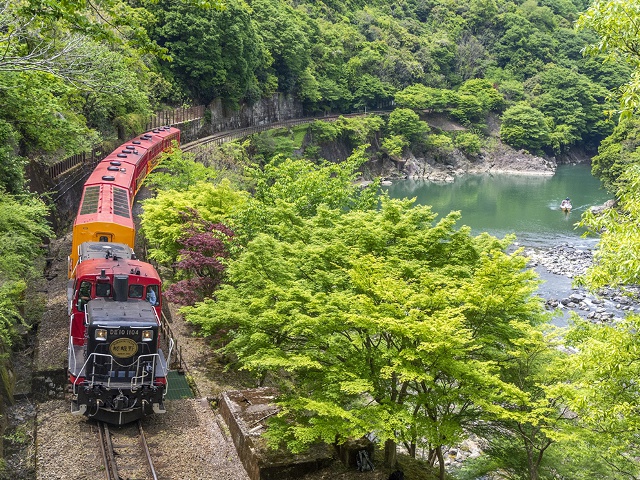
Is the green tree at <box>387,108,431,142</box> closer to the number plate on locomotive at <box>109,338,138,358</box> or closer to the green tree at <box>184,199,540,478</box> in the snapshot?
the green tree at <box>184,199,540,478</box>

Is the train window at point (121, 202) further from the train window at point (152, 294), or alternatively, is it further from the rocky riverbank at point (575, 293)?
the rocky riverbank at point (575, 293)

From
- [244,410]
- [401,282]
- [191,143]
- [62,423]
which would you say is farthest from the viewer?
[191,143]

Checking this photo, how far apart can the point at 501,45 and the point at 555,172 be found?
1379 inches

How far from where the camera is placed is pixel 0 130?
23609 mm

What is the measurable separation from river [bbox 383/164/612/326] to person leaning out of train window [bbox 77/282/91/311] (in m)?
30.3

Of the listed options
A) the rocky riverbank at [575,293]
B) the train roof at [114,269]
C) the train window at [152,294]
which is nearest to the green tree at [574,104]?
the rocky riverbank at [575,293]

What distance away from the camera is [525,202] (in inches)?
2876

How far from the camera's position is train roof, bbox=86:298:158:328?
618 inches

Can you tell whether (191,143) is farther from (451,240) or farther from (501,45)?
(501,45)

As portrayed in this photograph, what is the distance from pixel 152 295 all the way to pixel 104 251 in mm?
2752

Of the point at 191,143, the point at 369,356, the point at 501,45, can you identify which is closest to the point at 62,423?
the point at 369,356

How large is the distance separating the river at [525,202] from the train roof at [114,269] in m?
28.7

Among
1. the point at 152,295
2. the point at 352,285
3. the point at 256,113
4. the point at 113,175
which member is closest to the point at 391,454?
the point at 352,285

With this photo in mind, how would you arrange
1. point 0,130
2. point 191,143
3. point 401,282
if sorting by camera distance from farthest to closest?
point 191,143 → point 0,130 → point 401,282
